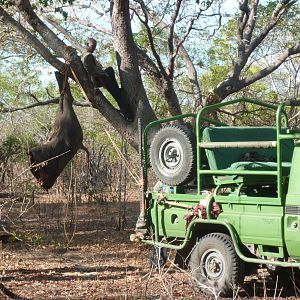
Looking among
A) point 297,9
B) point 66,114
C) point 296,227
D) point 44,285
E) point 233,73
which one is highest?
point 297,9

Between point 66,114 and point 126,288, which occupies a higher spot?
point 66,114

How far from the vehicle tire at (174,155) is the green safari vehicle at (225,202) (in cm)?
1

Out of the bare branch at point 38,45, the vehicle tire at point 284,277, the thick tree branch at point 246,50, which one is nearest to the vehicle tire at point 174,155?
the vehicle tire at point 284,277

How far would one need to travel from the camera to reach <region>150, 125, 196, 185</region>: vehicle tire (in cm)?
862

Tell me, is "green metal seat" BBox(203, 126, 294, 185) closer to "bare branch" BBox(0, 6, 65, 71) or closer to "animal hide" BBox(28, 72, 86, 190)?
"animal hide" BBox(28, 72, 86, 190)

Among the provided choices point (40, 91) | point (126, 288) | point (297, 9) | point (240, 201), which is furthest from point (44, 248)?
point (40, 91)

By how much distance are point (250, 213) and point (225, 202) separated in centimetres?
37

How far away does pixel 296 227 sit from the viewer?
7.36 meters

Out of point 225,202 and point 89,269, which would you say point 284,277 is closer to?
point 225,202

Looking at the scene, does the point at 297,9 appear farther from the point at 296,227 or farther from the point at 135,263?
the point at 296,227

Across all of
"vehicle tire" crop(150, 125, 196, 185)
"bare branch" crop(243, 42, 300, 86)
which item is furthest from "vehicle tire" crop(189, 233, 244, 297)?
"bare branch" crop(243, 42, 300, 86)

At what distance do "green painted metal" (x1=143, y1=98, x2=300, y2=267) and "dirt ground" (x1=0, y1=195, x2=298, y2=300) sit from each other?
0.40 meters

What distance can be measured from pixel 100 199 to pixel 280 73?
21229 mm

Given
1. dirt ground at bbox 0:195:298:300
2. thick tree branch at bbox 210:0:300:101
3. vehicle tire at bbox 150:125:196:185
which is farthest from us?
thick tree branch at bbox 210:0:300:101
